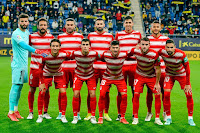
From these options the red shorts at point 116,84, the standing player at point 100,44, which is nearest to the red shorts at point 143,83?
the red shorts at point 116,84

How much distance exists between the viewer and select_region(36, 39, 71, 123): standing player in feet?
21.9

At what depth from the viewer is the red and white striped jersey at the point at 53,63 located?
22.1 ft

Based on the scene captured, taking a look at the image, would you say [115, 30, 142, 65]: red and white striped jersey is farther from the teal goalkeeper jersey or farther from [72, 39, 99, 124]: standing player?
the teal goalkeeper jersey

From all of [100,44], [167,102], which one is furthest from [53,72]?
[167,102]

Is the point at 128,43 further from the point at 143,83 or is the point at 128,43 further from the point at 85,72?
the point at 85,72

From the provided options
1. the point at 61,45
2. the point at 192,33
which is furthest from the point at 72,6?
the point at 61,45

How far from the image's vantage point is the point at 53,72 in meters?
6.93

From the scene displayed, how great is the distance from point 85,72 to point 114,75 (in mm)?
676

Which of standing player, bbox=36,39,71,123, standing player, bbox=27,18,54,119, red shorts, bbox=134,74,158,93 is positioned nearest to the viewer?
standing player, bbox=36,39,71,123

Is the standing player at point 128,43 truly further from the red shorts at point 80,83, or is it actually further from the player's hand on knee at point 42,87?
the player's hand on knee at point 42,87

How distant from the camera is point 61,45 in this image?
7254 millimetres

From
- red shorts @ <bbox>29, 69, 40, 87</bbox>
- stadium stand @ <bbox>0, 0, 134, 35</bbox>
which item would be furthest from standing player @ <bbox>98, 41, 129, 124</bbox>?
stadium stand @ <bbox>0, 0, 134, 35</bbox>

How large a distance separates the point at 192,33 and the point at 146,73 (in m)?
19.9

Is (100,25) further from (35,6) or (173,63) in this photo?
(35,6)
